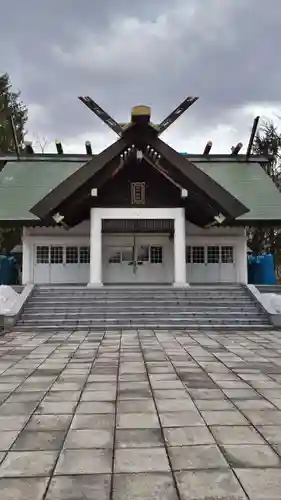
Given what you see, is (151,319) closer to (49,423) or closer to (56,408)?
(56,408)

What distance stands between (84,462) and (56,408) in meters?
1.35

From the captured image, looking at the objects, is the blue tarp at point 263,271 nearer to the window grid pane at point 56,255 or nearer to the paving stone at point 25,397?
the window grid pane at point 56,255

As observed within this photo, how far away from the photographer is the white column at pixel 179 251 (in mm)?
14812

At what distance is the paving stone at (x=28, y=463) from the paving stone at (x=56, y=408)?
3.17ft

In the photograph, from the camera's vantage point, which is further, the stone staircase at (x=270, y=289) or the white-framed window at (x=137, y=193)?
the white-framed window at (x=137, y=193)

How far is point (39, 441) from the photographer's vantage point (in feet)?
11.3

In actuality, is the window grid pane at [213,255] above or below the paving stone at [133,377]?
above

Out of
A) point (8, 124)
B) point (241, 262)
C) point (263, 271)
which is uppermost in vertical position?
point (8, 124)

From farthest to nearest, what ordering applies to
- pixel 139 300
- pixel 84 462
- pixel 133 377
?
→ pixel 139 300
pixel 133 377
pixel 84 462

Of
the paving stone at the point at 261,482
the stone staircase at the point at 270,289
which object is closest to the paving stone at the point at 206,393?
the paving stone at the point at 261,482

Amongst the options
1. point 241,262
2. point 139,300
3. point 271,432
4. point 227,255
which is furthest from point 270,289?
point 271,432

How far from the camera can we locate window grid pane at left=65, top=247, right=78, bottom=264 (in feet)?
57.9

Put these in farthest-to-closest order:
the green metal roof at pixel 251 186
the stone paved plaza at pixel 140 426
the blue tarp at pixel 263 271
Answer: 1. the blue tarp at pixel 263 271
2. the green metal roof at pixel 251 186
3. the stone paved plaza at pixel 140 426

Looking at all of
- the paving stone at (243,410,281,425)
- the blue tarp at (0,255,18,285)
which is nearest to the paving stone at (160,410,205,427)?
the paving stone at (243,410,281,425)
